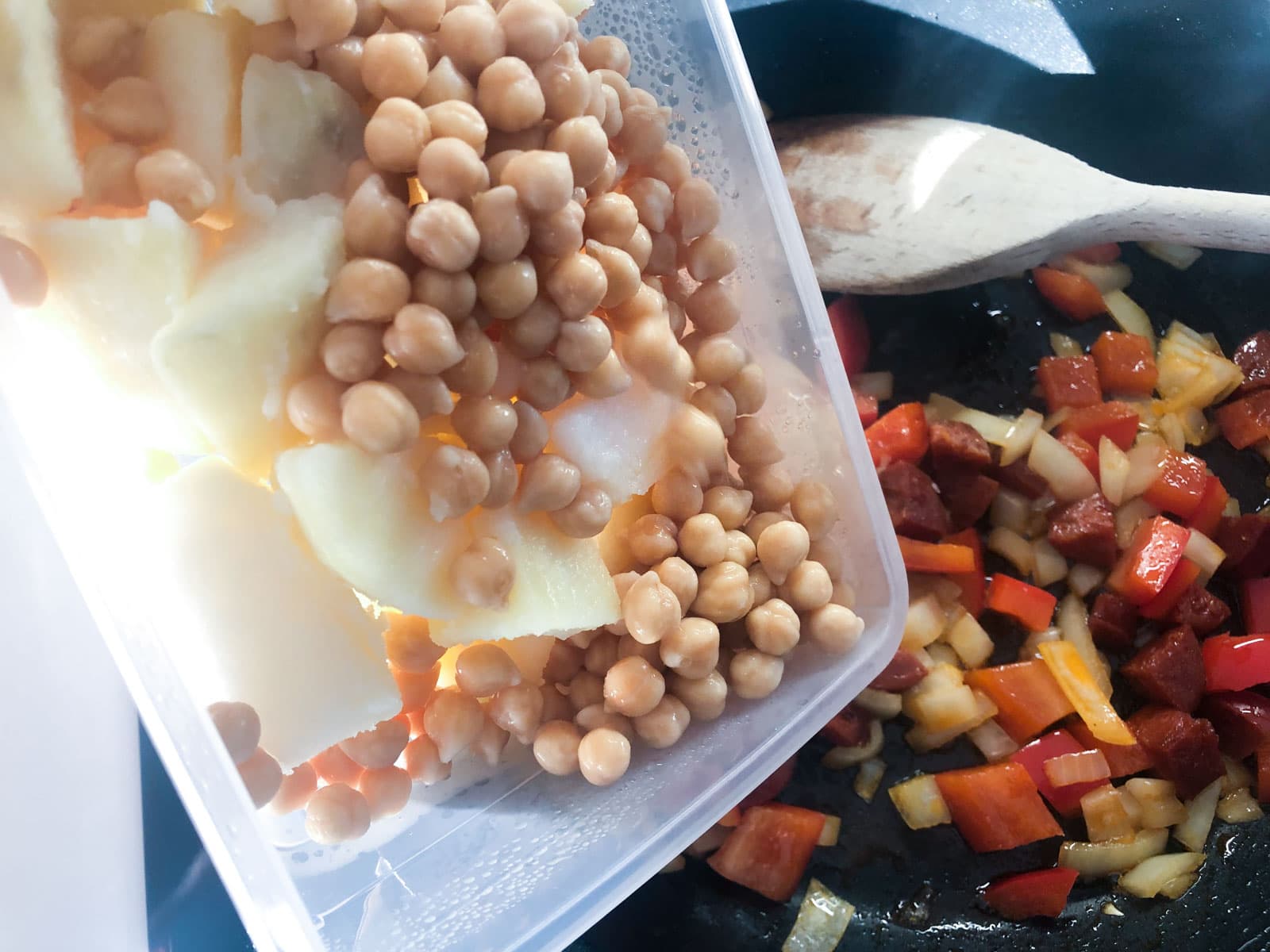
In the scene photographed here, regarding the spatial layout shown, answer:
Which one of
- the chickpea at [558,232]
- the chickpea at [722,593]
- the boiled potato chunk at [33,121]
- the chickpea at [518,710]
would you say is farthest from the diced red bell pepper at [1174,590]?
the boiled potato chunk at [33,121]

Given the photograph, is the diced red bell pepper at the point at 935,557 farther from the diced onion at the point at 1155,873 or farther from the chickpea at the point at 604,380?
the chickpea at the point at 604,380

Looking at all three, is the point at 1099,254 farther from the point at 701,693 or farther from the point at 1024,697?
the point at 701,693

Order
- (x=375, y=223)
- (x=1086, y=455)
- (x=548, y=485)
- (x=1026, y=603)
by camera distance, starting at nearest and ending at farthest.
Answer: (x=375, y=223)
(x=548, y=485)
(x=1026, y=603)
(x=1086, y=455)

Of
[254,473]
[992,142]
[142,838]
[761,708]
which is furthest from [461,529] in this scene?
[992,142]

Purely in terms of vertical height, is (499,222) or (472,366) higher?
(499,222)

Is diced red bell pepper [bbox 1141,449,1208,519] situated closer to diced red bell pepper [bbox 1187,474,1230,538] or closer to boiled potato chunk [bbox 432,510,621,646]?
diced red bell pepper [bbox 1187,474,1230,538]

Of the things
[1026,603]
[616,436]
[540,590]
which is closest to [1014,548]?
[1026,603]
